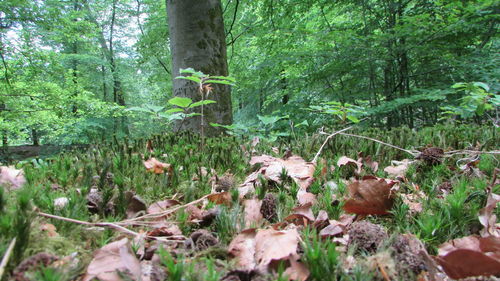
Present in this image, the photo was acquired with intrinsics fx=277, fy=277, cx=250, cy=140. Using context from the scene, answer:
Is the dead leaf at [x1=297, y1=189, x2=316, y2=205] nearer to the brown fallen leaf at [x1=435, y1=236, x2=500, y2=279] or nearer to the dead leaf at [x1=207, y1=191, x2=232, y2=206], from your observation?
the dead leaf at [x1=207, y1=191, x2=232, y2=206]

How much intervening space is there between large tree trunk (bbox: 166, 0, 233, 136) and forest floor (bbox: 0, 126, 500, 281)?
7.39 feet

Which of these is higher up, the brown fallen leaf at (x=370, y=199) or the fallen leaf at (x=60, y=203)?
the fallen leaf at (x=60, y=203)

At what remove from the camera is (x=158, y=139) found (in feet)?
8.90

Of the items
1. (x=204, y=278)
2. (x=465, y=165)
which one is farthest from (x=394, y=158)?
(x=204, y=278)

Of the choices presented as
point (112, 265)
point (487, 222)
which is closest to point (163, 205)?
point (112, 265)

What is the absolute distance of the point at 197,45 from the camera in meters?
3.90

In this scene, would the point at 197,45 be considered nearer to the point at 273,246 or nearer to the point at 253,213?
the point at 253,213

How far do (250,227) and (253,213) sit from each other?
0.46ft

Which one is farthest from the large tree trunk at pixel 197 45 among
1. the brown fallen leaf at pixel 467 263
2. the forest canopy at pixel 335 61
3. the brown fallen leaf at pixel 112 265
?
the brown fallen leaf at pixel 467 263

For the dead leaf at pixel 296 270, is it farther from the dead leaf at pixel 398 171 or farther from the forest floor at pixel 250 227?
the dead leaf at pixel 398 171

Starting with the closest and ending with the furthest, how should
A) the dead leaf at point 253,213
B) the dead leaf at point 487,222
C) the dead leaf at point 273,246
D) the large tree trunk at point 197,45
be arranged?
the dead leaf at point 273,246, the dead leaf at point 487,222, the dead leaf at point 253,213, the large tree trunk at point 197,45

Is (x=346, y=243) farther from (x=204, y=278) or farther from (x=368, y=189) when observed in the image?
(x=204, y=278)

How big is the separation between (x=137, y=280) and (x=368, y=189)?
891 mm

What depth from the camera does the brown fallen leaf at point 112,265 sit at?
66 centimetres
